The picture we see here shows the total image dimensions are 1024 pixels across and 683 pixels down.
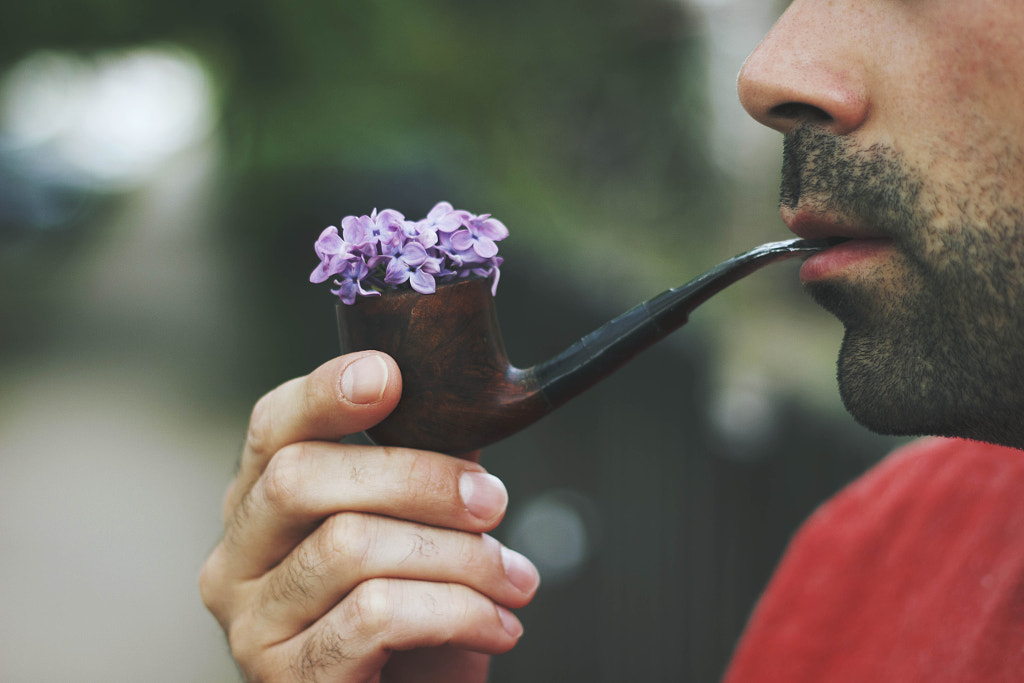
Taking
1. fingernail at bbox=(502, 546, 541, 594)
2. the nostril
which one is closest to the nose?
the nostril

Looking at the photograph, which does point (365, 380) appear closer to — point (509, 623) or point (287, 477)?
point (287, 477)

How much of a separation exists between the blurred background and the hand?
3835 mm

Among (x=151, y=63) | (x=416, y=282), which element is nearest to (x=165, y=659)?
(x=151, y=63)

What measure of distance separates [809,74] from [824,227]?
0.82 ft

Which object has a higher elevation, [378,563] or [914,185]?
[914,185]

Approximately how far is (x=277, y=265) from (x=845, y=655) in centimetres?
442

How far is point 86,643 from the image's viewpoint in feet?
17.9

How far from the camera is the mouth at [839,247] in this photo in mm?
1202

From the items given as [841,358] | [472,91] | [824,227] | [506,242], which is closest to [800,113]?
[824,227]

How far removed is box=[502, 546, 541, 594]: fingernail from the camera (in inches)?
49.4

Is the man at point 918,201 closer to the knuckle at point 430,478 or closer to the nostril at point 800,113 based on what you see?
the nostril at point 800,113

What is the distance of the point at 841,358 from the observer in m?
1.33

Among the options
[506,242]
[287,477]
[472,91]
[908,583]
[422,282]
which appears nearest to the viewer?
[422,282]

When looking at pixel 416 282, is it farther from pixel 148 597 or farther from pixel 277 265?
pixel 148 597
